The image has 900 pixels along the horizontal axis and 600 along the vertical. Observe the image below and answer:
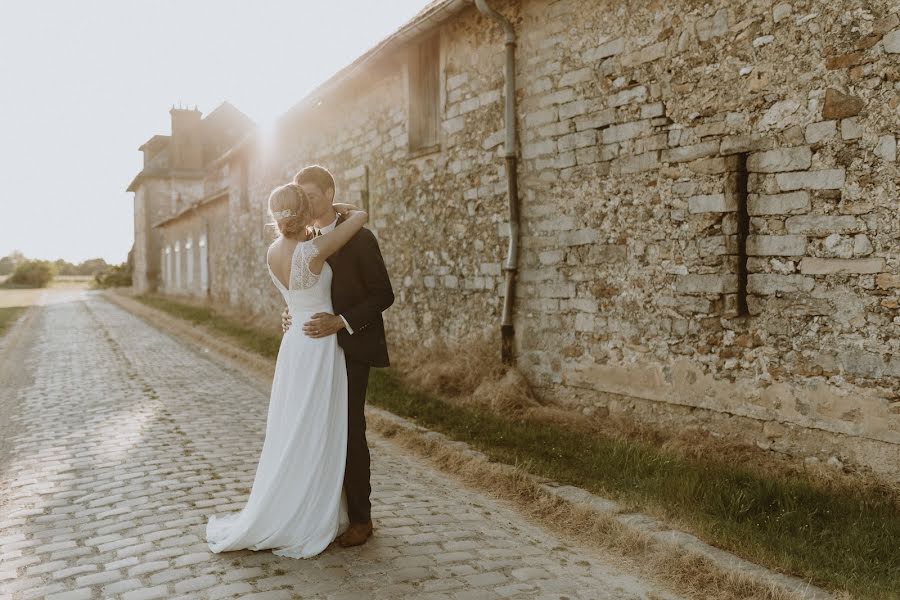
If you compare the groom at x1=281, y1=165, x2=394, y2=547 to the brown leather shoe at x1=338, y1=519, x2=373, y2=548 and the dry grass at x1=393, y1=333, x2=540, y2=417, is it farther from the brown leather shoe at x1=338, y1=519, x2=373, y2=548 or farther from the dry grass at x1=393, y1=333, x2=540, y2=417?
the dry grass at x1=393, y1=333, x2=540, y2=417

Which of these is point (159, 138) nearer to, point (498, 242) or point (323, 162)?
point (323, 162)

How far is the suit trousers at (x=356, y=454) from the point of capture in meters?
4.11

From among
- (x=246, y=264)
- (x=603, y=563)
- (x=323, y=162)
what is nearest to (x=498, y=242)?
(x=603, y=563)

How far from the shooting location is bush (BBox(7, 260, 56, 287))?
6006 centimetres

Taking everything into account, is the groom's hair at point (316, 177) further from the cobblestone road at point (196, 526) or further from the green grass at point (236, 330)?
the green grass at point (236, 330)

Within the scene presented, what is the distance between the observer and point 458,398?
8.11m

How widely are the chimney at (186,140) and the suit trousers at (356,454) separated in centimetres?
3997

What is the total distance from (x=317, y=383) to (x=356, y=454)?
1.52 ft

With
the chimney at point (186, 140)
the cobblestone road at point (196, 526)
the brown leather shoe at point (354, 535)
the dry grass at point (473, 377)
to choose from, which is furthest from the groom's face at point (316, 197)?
the chimney at point (186, 140)

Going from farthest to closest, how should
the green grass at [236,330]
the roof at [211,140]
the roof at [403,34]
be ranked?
the roof at [211,140] → the green grass at [236,330] → the roof at [403,34]

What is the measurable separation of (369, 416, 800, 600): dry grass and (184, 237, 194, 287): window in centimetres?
2662

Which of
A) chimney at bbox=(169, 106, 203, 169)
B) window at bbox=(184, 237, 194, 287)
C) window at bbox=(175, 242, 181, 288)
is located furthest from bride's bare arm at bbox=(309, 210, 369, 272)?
chimney at bbox=(169, 106, 203, 169)

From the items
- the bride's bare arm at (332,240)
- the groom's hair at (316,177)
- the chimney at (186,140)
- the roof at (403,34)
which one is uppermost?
the chimney at (186,140)

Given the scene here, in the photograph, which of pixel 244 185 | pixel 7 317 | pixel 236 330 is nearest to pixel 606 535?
pixel 236 330
